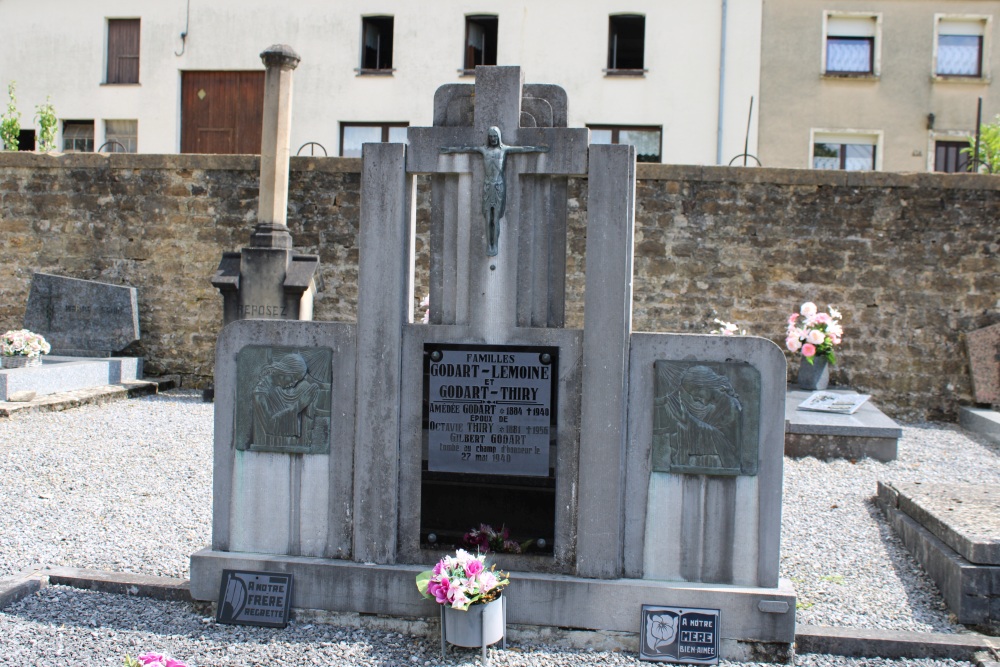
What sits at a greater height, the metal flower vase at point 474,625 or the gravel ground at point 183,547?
the metal flower vase at point 474,625

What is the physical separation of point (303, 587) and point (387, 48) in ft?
56.7

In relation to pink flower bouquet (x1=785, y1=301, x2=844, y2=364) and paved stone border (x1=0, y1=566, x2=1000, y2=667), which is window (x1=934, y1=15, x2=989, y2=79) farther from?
paved stone border (x1=0, y1=566, x2=1000, y2=667)

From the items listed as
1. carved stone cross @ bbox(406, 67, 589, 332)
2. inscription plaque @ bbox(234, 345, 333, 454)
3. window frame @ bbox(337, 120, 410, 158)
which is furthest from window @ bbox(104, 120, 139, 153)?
carved stone cross @ bbox(406, 67, 589, 332)

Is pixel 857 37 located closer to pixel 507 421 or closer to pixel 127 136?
pixel 127 136

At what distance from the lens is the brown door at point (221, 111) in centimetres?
1880

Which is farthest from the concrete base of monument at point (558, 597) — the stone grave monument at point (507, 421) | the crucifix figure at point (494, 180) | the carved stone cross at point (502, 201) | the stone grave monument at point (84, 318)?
the stone grave monument at point (84, 318)

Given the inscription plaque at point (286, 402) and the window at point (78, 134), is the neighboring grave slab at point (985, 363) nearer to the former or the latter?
the inscription plaque at point (286, 402)

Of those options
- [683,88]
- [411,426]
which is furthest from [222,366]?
[683,88]

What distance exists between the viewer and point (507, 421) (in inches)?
143

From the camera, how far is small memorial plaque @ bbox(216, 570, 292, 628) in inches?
142

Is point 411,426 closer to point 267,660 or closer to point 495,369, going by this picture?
point 495,369

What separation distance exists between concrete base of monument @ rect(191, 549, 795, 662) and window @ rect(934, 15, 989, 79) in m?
18.1

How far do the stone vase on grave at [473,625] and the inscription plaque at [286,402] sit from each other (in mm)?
875

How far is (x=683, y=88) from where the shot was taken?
18203 mm
